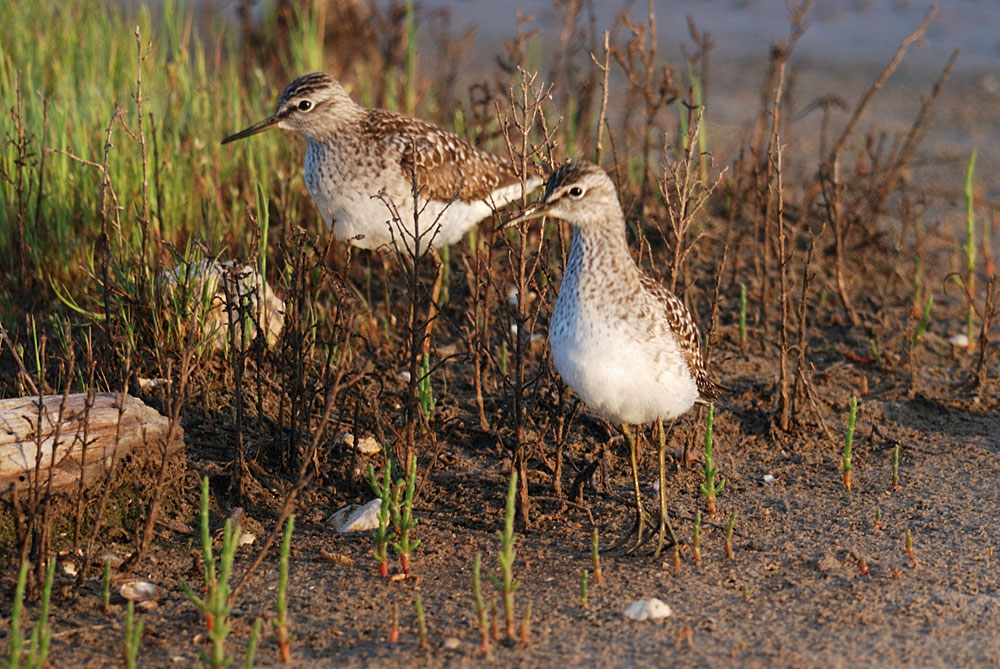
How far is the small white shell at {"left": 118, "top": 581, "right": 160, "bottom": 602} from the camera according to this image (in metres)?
4.09

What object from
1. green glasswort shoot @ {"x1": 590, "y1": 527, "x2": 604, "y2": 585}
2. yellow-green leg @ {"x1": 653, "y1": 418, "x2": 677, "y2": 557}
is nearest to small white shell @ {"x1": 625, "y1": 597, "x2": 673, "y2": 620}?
green glasswort shoot @ {"x1": 590, "y1": 527, "x2": 604, "y2": 585}

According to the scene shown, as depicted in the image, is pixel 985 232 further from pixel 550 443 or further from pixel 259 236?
pixel 259 236

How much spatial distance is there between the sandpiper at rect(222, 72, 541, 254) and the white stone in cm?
156

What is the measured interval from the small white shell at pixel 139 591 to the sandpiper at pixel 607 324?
1.58 metres

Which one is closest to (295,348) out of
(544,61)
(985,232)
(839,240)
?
(839,240)

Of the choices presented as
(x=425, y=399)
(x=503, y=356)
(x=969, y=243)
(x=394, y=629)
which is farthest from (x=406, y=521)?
(x=969, y=243)

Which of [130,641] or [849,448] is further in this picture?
Answer: [849,448]

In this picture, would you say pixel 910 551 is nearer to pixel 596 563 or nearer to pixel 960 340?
pixel 596 563

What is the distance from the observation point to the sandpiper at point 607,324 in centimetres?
408

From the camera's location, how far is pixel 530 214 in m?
4.20

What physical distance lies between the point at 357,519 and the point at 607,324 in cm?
130

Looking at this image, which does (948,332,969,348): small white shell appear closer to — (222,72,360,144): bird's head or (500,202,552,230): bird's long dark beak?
(500,202,552,230): bird's long dark beak

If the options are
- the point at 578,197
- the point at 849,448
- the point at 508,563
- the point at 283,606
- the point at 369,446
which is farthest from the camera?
the point at 369,446

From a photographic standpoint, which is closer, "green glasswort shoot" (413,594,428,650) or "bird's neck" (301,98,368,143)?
"green glasswort shoot" (413,594,428,650)
